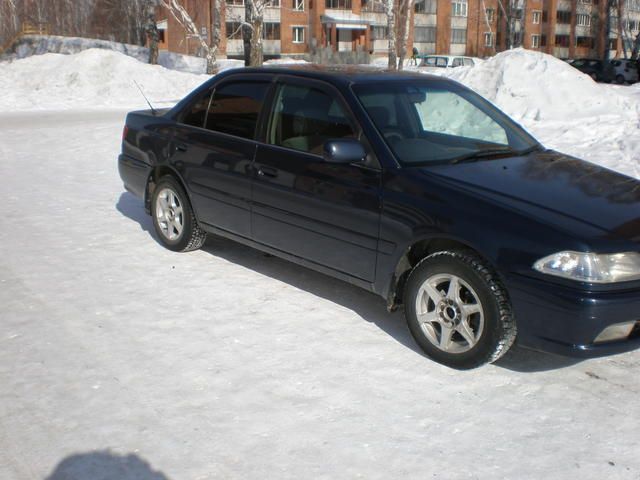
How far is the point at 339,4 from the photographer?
214 ft

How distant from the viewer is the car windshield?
491cm

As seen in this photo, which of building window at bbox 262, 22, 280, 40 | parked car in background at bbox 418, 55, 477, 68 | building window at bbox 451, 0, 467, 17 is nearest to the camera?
parked car in background at bbox 418, 55, 477, 68

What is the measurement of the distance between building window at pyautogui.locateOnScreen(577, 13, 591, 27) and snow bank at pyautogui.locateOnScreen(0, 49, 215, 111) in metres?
62.8

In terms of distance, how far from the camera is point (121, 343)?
471 cm

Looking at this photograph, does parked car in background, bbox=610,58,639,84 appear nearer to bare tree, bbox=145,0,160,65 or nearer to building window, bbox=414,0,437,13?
bare tree, bbox=145,0,160,65

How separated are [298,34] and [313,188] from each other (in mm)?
62232

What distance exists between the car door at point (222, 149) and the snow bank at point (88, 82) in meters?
15.9

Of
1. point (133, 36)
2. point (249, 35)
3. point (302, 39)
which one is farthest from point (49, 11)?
point (249, 35)

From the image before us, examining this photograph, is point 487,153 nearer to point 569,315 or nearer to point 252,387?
point 569,315

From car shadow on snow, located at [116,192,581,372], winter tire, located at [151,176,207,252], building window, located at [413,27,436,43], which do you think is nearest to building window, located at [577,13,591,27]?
building window, located at [413,27,436,43]

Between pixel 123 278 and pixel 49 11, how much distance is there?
61.7m

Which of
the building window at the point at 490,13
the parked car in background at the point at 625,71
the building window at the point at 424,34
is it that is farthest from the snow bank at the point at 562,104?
the building window at the point at 490,13

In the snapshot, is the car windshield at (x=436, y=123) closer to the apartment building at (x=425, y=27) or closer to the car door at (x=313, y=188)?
the car door at (x=313, y=188)

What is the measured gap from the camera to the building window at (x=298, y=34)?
64.5m
